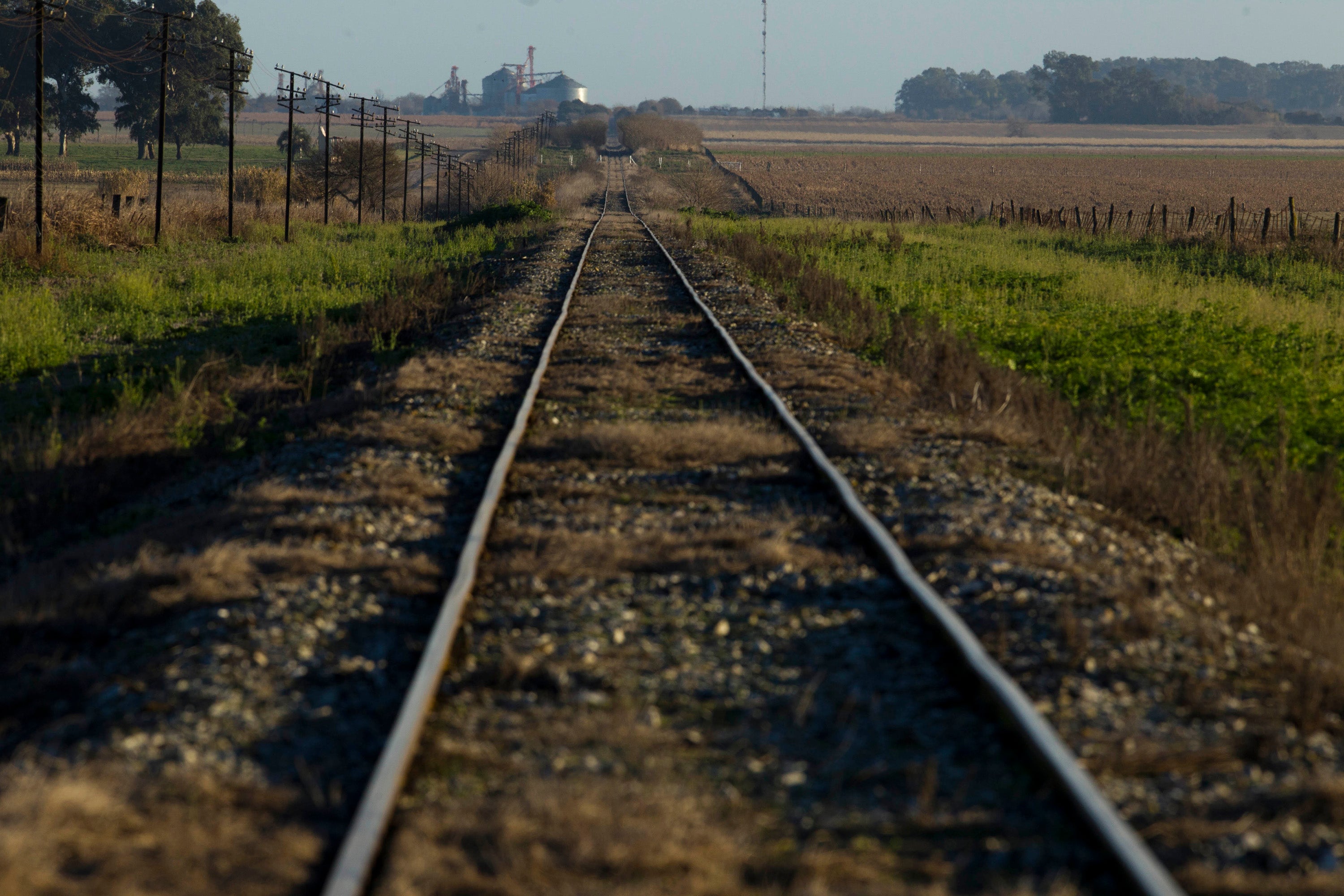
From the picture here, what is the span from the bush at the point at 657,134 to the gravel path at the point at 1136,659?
147 meters

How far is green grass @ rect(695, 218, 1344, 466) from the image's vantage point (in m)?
9.60

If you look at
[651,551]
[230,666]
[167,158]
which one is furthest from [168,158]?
[230,666]

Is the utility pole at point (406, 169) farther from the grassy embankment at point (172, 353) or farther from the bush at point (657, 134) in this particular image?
the bush at point (657, 134)

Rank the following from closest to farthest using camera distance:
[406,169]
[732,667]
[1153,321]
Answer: [732,667] → [1153,321] → [406,169]

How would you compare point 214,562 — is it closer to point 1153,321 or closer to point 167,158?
point 1153,321

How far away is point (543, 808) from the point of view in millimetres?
3357

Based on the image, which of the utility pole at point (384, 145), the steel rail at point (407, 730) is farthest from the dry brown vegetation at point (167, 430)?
the utility pole at point (384, 145)

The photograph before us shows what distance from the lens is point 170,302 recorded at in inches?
699

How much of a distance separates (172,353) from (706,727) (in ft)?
39.0

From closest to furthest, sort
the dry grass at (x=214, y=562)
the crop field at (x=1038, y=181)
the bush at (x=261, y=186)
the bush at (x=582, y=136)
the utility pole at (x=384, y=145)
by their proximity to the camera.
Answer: the dry grass at (x=214, y=562)
the utility pole at (x=384, y=145)
the bush at (x=261, y=186)
the crop field at (x=1038, y=181)
the bush at (x=582, y=136)

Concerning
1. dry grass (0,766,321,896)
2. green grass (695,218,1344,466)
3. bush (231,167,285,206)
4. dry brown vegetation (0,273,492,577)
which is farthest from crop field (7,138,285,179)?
dry grass (0,766,321,896)

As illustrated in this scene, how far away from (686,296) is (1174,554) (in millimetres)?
11161

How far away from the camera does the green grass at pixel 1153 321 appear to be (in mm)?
9602

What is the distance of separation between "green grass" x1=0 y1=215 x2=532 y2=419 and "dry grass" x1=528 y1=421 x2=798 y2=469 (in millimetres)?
5362
